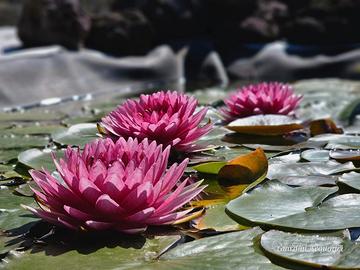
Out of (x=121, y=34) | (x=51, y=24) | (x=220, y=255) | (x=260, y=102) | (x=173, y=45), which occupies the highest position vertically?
(x=51, y=24)

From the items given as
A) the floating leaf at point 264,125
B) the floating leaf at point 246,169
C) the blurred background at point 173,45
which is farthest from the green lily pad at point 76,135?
the blurred background at point 173,45

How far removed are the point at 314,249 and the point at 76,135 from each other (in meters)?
0.94

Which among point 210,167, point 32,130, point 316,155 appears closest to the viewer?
point 210,167

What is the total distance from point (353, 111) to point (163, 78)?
3.28 metres

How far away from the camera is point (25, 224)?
1.01 meters

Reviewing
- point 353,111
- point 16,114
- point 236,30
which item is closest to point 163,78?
point 236,30

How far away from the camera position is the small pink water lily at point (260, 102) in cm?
181

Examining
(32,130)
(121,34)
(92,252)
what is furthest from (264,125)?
(121,34)

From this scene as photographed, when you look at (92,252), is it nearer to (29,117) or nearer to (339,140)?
(339,140)

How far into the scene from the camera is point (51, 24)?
4.98 metres

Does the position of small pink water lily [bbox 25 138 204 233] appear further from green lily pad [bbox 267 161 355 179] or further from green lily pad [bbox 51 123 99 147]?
green lily pad [bbox 51 123 99 147]

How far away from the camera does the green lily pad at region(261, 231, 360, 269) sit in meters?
0.81

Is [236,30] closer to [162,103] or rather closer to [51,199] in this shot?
[162,103]

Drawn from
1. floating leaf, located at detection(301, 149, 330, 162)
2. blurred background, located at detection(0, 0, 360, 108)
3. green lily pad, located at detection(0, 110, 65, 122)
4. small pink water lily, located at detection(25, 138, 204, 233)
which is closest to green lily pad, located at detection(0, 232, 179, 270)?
small pink water lily, located at detection(25, 138, 204, 233)
